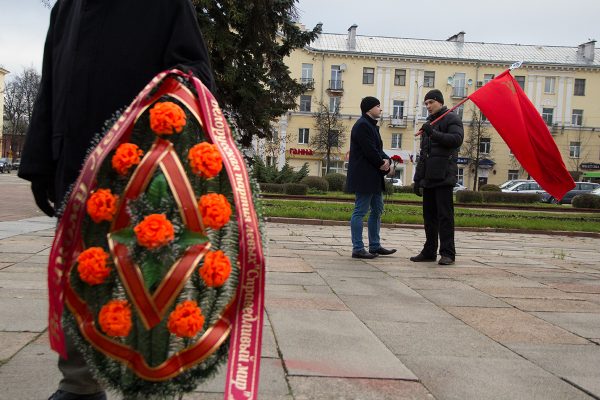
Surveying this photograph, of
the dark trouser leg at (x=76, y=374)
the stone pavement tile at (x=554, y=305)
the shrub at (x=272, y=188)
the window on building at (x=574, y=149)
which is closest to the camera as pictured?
the dark trouser leg at (x=76, y=374)

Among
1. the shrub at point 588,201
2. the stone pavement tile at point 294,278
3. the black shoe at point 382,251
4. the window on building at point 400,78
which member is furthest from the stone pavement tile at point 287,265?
the window on building at point 400,78

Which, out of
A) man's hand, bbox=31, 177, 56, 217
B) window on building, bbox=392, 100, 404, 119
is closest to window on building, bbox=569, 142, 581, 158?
window on building, bbox=392, 100, 404, 119

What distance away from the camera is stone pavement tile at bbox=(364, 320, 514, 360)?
336 cm

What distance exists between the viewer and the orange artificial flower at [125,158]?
1.70m

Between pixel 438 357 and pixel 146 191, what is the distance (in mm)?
2186

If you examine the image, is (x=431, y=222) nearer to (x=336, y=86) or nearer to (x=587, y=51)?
(x=336, y=86)

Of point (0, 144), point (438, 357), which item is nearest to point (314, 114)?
point (0, 144)

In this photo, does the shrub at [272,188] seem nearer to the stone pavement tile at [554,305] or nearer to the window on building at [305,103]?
the stone pavement tile at [554,305]

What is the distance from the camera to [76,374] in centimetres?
204

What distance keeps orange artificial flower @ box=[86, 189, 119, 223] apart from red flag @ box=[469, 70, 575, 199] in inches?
235

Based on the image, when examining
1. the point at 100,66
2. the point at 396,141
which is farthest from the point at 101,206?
the point at 396,141

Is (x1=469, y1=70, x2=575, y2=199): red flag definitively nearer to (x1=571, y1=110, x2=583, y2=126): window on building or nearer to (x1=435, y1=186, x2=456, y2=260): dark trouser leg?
(x1=435, y1=186, x2=456, y2=260): dark trouser leg

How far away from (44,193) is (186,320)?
989 millimetres

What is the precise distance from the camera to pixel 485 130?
58031 millimetres
